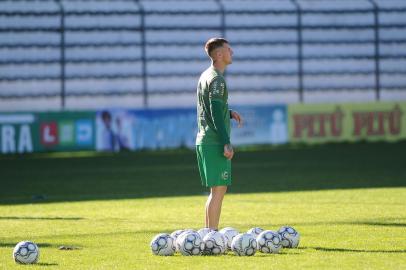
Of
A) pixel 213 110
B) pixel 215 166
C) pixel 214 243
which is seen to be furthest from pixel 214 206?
pixel 213 110

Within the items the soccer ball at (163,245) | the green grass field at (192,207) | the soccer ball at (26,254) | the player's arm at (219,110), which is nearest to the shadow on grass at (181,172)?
the green grass field at (192,207)

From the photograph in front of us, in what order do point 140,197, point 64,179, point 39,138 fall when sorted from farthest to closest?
point 39,138 < point 64,179 < point 140,197

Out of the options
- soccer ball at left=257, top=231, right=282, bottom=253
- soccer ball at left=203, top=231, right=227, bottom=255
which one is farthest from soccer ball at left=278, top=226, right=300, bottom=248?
soccer ball at left=203, top=231, right=227, bottom=255

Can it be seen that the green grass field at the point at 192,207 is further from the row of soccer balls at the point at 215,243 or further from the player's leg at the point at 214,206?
the player's leg at the point at 214,206

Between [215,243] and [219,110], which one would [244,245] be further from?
[219,110]

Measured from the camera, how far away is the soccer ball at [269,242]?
423 inches

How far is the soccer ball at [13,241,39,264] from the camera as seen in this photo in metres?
10.3

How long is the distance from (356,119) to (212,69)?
23249 millimetres

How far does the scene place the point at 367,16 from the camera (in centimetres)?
3844

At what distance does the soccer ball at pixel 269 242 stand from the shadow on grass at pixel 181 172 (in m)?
7.75

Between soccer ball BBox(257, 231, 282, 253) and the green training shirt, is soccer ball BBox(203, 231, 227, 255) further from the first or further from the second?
the green training shirt

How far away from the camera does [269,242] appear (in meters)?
10.7

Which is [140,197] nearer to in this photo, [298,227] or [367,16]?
[298,227]

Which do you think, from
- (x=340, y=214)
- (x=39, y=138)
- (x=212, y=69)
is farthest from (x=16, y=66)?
(x=212, y=69)
